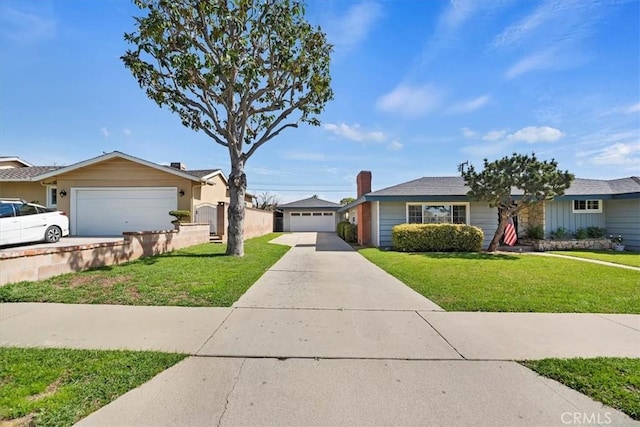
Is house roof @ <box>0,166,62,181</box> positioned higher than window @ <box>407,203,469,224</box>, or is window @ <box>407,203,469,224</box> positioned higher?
house roof @ <box>0,166,62,181</box>

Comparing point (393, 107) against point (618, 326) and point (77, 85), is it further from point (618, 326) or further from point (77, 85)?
point (77, 85)

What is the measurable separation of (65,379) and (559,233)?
61.5ft

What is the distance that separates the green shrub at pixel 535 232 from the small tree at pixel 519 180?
3.30m

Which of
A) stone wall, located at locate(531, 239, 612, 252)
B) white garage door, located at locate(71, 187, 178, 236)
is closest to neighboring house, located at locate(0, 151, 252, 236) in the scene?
white garage door, located at locate(71, 187, 178, 236)

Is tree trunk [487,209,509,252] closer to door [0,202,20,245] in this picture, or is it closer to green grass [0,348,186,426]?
green grass [0,348,186,426]

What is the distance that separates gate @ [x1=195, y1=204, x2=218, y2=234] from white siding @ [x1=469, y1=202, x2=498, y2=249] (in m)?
13.4

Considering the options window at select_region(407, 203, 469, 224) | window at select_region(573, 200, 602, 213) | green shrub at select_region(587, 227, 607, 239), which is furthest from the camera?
window at select_region(573, 200, 602, 213)

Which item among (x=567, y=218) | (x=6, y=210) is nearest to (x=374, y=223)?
(x=567, y=218)

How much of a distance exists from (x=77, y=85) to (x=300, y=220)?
78.3ft

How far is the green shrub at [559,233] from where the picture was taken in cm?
1502

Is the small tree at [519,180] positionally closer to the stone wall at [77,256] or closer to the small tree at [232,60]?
the small tree at [232,60]

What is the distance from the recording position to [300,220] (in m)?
33.3

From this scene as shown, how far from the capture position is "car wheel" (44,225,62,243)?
10.6 m

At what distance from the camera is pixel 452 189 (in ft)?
50.7
